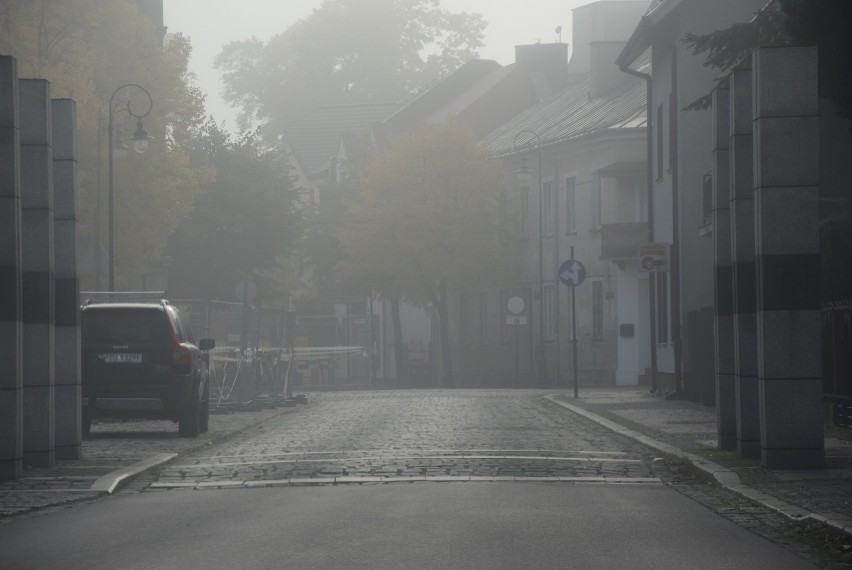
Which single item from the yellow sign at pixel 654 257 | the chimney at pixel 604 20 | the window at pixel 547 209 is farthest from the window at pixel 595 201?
the chimney at pixel 604 20

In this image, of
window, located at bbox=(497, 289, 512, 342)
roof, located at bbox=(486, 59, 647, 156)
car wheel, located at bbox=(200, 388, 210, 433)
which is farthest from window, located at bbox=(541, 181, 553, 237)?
car wheel, located at bbox=(200, 388, 210, 433)

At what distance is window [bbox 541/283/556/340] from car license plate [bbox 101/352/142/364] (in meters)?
39.2

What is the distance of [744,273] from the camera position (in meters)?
15.9

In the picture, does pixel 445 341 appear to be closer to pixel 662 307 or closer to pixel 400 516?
pixel 662 307

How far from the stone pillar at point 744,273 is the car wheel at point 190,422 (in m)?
8.12

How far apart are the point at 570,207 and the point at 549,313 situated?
13.5 ft

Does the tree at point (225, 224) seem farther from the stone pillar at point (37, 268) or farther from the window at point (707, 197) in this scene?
the stone pillar at point (37, 268)

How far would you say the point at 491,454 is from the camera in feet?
57.0

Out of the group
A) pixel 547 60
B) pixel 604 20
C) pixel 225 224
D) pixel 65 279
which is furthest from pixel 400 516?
pixel 604 20

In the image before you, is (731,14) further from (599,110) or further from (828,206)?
(599,110)

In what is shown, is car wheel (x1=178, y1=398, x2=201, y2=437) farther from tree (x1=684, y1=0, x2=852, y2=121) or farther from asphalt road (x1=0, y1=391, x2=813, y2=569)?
tree (x1=684, y1=0, x2=852, y2=121)

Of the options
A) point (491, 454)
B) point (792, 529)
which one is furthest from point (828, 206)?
point (792, 529)

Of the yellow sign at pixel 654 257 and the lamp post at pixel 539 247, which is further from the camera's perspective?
the lamp post at pixel 539 247

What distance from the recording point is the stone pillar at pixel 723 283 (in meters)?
16.8
